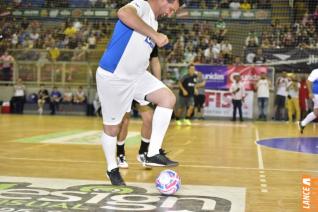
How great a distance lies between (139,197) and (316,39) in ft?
61.7

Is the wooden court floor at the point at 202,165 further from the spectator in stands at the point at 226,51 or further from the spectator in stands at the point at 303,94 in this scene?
the spectator in stands at the point at 226,51

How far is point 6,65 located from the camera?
2422 centimetres

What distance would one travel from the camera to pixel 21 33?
24594 mm

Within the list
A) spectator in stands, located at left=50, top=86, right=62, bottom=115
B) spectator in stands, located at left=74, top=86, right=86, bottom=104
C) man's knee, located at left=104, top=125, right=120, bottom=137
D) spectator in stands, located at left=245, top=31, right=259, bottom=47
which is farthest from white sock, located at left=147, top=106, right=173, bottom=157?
spectator in stands, located at left=50, top=86, right=62, bottom=115

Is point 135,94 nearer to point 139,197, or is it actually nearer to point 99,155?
point 139,197

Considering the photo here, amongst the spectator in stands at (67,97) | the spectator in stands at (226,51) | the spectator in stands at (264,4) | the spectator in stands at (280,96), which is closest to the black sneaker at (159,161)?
the spectator in stands at (280,96)

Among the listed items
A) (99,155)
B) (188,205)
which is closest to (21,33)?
(99,155)

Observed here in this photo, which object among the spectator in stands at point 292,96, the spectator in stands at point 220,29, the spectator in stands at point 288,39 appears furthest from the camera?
the spectator in stands at point 220,29

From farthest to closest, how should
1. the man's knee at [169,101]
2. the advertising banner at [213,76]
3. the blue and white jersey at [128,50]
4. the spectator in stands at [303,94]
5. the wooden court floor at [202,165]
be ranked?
the advertising banner at [213,76] < the spectator in stands at [303,94] < the man's knee at [169,101] < the wooden court floor at [202,165] < the blue and white jersey at [128,50]

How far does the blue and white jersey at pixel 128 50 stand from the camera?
534 centimetres

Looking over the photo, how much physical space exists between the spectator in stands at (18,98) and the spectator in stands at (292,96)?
39.2 feet

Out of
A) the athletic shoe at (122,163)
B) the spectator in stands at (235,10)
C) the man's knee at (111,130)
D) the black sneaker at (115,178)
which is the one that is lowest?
the athletic shoe at (122,163)

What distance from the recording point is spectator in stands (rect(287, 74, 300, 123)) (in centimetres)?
2170

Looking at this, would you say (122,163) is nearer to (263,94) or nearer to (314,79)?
(314,79)
